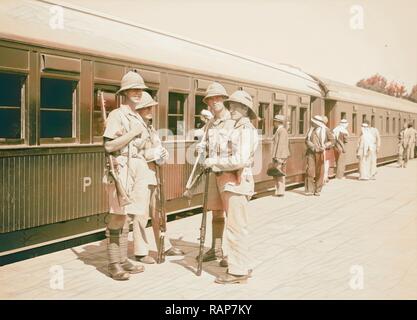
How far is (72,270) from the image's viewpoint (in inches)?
Answer: 251

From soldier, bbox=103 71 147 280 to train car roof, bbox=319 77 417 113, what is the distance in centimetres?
1321

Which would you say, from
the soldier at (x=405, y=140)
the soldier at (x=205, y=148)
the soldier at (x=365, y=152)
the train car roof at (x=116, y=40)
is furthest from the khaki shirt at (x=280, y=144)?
the soldier at (x=405, y=140)

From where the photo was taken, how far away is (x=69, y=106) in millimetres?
7590

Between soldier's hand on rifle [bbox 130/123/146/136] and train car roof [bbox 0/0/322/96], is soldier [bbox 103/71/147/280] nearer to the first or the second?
soldier's hand on rifle [bbox 130/123/146/136]

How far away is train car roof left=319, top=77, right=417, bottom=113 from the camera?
19.0m

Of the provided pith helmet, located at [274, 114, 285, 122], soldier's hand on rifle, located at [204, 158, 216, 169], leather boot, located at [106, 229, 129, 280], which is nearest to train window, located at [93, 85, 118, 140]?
leather boot, located at [106, 229, 129, 280]

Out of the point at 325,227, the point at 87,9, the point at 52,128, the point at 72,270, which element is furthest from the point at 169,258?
the point at 87,9

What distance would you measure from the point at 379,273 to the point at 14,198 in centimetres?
427

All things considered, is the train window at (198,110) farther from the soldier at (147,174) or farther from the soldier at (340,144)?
the soldier at (340,144)

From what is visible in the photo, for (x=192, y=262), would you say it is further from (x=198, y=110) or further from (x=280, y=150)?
(x=280, y=150)

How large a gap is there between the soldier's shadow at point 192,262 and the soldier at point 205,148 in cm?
12

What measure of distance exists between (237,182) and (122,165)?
1227 millimetres

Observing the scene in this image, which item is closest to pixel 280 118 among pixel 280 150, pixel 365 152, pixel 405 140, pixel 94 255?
pixel 280 150

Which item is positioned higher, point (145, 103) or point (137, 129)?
point (145, 103)
